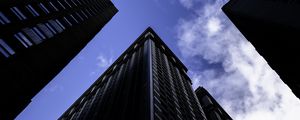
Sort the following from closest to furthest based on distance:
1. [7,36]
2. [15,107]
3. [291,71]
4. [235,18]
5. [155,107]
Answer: [7,36] < [15,107] < [291,71] < [155,107] < [235,18]

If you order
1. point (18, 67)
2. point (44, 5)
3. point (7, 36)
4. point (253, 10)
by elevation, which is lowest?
point (253, 10)

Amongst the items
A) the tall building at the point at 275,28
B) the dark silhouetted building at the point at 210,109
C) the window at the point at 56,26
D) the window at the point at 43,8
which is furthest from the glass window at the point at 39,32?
the dark silhouetted building at the point at 210,109

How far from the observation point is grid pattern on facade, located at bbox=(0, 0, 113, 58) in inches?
1057

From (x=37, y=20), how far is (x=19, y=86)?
28.1 feet

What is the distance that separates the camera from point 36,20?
106ft

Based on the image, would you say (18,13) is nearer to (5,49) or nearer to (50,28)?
(5,49)

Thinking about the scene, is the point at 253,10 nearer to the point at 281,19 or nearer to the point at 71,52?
the point at 281,19

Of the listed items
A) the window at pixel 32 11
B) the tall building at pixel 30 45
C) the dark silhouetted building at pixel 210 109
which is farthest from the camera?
the dark silhouetted building at pixel 210 109

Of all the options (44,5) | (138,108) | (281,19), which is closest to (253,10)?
(281,19)

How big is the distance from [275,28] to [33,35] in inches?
1105

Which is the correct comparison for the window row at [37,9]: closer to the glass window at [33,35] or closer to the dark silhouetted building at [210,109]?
the glass window at [33,35]

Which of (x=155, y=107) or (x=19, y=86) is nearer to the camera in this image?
(x=19, y=86)

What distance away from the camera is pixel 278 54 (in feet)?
138

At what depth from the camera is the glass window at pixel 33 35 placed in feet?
96.7
